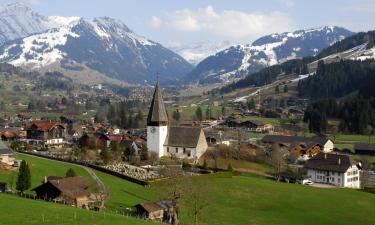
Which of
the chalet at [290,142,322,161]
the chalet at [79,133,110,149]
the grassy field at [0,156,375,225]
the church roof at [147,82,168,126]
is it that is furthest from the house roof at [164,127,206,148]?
the chalet at [290,142,322,161]

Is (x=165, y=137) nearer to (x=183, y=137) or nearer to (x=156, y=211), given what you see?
(x=183, y=137)

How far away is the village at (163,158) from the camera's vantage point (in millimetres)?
51000

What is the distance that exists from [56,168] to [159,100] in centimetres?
2612

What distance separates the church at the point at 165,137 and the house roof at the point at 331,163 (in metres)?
19.2

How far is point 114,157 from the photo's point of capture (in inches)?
3440

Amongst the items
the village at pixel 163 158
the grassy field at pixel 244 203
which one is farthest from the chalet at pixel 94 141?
the grassy field at pixel 244 203

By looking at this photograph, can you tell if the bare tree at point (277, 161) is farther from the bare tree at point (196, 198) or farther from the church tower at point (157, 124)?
the bare tree at point (196, 198)

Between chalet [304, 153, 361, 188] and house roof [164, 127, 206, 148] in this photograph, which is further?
house roof [164, 127, 206, 148]

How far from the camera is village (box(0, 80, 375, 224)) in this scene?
167ft

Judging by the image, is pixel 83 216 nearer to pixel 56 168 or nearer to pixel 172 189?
pixel 172 189

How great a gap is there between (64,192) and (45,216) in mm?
12886

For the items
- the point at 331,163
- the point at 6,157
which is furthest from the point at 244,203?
the point at 331,163

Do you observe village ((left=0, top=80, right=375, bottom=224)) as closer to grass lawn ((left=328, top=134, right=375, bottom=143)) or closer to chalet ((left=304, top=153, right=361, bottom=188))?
chalet ((left=304, top=153, right=361, bottom=188))

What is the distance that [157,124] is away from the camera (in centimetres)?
8994
